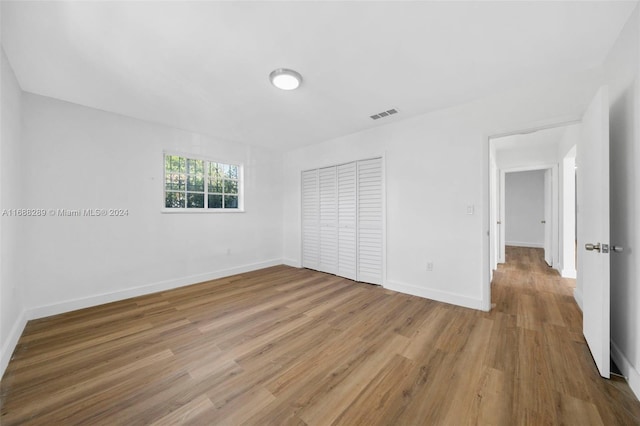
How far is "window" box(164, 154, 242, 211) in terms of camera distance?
12.3 feet

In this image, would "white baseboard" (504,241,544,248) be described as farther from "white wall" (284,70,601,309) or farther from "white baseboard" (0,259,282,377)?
"white baseboard" (0,259,282,377)

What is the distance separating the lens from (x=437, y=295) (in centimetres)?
305

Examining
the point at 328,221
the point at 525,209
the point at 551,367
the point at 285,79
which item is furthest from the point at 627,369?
the point at 525,209

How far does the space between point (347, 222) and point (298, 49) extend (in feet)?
9.16

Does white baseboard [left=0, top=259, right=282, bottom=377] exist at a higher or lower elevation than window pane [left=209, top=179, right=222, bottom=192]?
lower

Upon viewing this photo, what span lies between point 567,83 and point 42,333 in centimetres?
562

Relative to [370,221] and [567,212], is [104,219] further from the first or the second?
[567,212]

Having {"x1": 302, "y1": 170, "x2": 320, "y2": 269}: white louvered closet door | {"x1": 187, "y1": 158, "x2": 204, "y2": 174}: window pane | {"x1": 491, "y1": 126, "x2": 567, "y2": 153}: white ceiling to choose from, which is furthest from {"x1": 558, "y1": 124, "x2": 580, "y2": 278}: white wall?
{"x1": 187, "y1": 158, "x2": 204, "y2": 174}: window pane

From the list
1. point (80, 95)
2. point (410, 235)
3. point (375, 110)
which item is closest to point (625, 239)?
point (410, 235)

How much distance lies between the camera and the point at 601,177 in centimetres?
166

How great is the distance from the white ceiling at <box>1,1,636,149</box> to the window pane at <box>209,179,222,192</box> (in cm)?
150

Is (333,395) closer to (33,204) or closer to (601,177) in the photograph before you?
(601,177)

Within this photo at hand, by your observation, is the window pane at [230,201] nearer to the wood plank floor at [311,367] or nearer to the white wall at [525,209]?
the wood plank floor at [311,367]

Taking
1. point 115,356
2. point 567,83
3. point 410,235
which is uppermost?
point 567,83
